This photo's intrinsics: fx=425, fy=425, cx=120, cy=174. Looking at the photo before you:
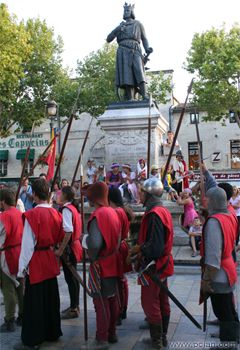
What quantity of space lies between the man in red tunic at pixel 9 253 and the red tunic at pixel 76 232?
0.67 metres

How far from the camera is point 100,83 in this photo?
32.4 m

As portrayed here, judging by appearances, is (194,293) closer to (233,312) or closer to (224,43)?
(233,312)

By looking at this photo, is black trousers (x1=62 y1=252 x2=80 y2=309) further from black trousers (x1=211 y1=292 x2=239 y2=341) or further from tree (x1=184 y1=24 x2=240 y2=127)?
tree (x1=184 y1=24 x2=240 y2=127)

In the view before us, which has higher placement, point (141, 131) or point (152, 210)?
point (141, 131)

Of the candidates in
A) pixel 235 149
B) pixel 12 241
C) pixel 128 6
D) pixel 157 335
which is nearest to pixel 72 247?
pixel 12 241

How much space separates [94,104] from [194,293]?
26.9 metres

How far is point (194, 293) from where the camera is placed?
671 cm

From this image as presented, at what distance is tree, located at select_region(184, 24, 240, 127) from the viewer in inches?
1216

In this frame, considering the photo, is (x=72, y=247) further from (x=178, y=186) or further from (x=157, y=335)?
(x=178, y=186)

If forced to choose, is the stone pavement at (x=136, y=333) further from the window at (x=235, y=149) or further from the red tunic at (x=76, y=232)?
the window at (x=235, y=149)

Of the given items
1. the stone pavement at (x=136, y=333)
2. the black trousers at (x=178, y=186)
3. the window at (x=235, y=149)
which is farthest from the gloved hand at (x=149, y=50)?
the window at (x=235, y=149)

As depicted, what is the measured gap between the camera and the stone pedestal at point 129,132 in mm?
12766

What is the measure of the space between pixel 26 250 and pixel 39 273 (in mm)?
307

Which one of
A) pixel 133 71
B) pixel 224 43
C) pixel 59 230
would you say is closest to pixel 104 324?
pixel 59 230
